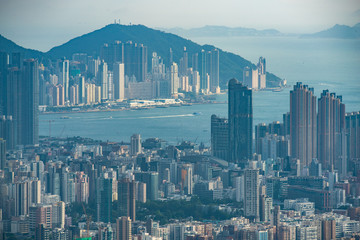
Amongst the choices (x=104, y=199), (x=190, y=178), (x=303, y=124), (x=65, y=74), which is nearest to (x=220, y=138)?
(x=303, y=124)

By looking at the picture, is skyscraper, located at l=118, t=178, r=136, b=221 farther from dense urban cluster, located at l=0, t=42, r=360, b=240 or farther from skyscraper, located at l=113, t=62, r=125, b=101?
skyscraper, located at l=113, t=62, r=125, b=101

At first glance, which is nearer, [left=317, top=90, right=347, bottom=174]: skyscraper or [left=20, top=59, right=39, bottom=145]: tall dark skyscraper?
[left=317, top=90, right=347, bottom=174]: skyscraper

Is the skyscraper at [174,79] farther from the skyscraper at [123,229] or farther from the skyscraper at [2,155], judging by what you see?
the skyscraper at [123,229]

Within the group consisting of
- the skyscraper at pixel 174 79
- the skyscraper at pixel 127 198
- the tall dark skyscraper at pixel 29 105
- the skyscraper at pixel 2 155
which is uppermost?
the skyscraper at pixel 174 79

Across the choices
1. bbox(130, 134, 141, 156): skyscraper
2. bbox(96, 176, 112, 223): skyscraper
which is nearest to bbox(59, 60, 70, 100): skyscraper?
bbox(130, 134, 141, 156): skyscraper

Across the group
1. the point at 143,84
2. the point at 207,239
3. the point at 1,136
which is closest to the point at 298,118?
the point at 1,136

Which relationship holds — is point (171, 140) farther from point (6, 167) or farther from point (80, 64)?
point (80, 64)

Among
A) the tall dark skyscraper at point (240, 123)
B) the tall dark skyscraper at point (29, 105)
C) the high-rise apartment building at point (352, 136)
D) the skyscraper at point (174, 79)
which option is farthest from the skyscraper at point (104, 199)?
the skyscraper at point (174, 79)
